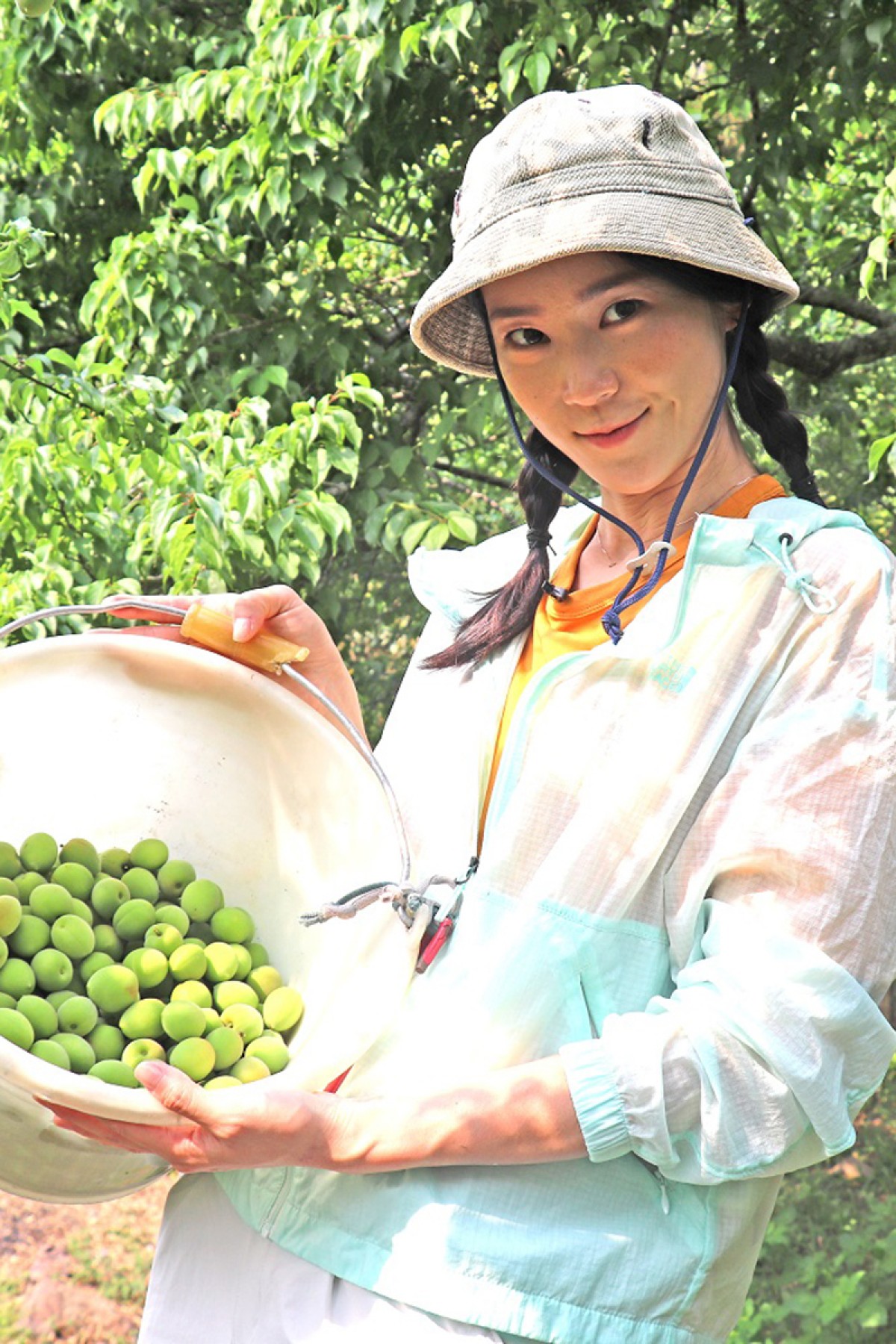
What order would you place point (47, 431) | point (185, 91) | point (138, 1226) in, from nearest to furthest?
point (47, 431)
point (185, 91)
point (138, 1226)

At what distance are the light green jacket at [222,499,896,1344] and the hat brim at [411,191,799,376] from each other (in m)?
0.24

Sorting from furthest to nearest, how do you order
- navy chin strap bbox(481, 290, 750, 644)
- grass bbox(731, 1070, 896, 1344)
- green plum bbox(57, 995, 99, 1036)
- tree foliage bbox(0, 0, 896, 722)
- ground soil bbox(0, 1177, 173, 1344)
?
ground soil bbox(0, 1177, 173, 1344) → grass bbox(731, 1070, 896, 1344) → tree foliage bbox(0, 0, 896, 722) → navy chin strap bbox(481, 290, 750, 644) → green plum bbox(57, 995, 99, 1036)

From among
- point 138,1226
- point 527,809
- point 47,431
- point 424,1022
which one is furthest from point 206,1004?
point 138,1226

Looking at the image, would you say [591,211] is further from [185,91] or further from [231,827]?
[185,91]

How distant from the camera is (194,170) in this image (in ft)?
11.1

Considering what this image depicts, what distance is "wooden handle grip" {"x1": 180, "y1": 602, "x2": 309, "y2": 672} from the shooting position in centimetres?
144

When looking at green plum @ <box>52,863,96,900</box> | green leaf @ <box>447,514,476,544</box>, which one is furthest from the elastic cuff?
green leaf @ <box>447,514,476,544</box>

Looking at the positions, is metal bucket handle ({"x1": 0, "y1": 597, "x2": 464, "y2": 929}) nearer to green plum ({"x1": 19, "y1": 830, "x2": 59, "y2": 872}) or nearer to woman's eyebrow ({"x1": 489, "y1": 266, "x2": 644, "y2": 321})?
green plum ({"x1": 19, "y1": 830, "x2": 59, "y2": 872})

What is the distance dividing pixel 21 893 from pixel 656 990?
596 millimetres

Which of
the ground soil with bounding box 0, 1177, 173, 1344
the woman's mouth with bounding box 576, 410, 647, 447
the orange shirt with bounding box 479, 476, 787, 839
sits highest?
the woman's mouth with bounding box 576, 410, 647, 447

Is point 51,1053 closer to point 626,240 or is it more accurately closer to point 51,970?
point 51,970

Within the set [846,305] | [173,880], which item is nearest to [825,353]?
[846,305]

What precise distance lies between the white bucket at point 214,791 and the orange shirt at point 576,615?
154mm

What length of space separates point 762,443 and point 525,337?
30 centimetres
